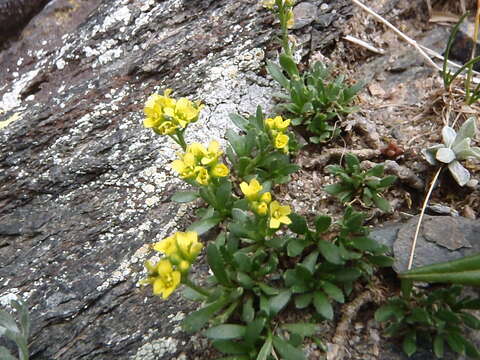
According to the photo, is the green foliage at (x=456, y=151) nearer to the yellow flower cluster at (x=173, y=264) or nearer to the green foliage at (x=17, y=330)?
the yellow flower cluster at (x=173, y=264)

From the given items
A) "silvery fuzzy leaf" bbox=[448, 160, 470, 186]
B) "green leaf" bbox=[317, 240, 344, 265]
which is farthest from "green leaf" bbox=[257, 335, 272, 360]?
"silvery fuzzy leaf" bbox=[448, 160, 470, 186]

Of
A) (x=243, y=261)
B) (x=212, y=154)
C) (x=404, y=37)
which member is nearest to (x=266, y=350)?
(x=243, y=261)

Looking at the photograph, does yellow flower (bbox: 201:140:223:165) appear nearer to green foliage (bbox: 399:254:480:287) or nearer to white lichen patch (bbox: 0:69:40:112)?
green foliage (bbox: 399:254:480:287)

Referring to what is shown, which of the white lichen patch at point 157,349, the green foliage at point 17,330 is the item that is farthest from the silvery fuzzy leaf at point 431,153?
the green foliage at point 17,330

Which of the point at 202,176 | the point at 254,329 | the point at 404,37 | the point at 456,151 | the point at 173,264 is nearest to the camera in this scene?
the point at 173,264

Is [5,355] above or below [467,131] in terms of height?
above

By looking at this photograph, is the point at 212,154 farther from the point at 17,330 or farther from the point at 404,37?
the point at 404,37
